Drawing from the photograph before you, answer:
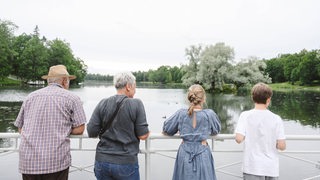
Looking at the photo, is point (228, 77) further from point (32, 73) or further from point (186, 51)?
point (32, 73)

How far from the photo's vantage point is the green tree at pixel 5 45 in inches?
2514

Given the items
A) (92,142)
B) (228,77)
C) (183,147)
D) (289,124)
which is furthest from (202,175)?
(228,77)

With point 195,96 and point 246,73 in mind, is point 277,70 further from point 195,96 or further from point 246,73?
point 195,96

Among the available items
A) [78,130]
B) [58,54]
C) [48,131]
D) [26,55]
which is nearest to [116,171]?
[78,130]

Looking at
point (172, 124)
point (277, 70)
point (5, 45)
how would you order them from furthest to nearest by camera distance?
point (277, 70), point (5, 45), point (172, 124)

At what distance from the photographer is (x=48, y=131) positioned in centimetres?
306

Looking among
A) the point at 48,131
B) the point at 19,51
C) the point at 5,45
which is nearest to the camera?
the point at 48,131

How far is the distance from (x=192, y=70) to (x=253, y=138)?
5933 centimetres

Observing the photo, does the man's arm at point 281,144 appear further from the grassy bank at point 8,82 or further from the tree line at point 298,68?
the tree line at point 298,68

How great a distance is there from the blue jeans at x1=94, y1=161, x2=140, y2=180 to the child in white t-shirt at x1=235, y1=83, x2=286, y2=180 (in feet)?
3.79

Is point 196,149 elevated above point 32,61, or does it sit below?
below

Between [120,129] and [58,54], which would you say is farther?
[58,54]

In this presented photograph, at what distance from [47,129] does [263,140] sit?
2.18 m

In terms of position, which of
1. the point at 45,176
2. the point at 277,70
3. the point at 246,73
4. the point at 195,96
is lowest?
the point at 45,176
